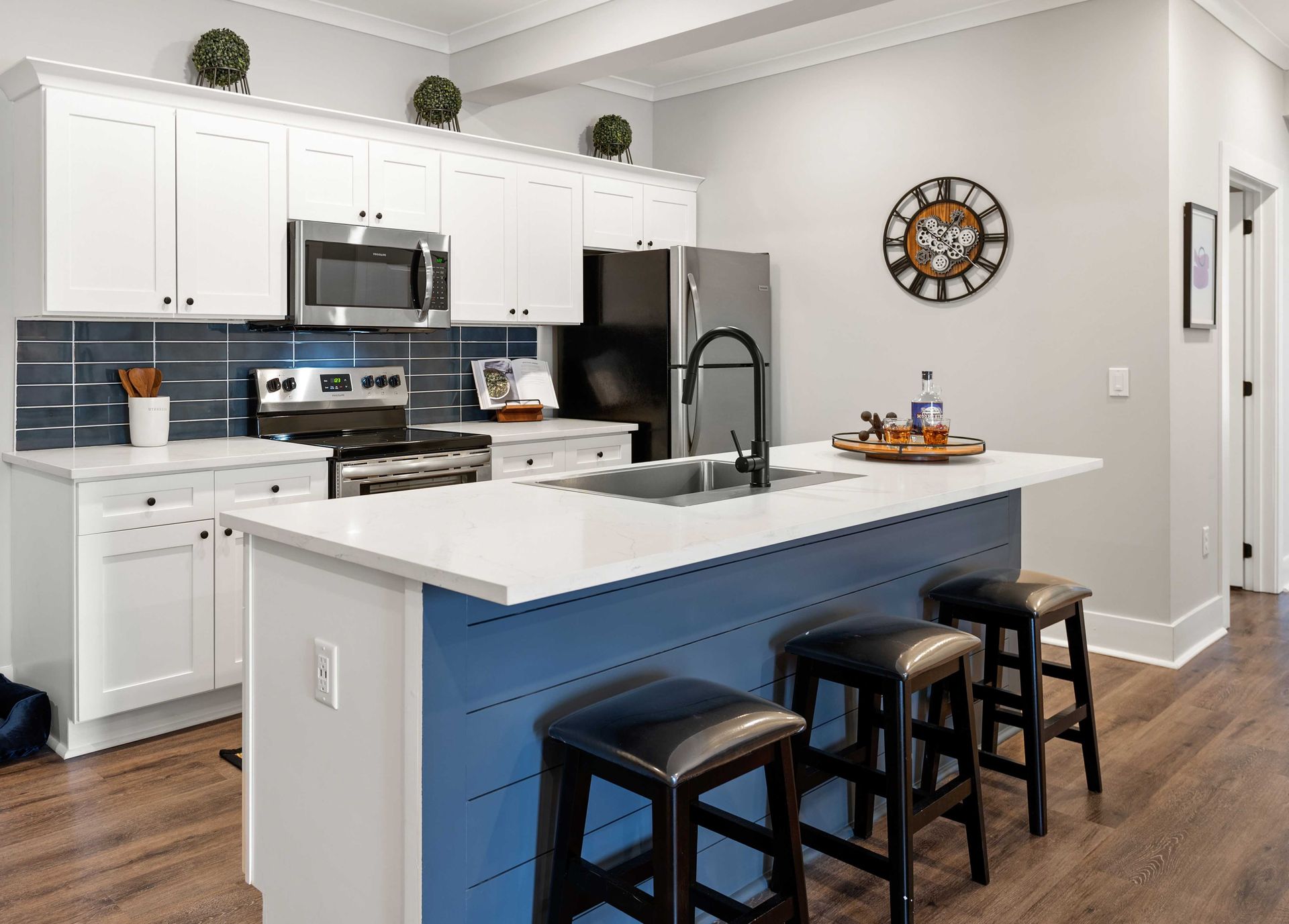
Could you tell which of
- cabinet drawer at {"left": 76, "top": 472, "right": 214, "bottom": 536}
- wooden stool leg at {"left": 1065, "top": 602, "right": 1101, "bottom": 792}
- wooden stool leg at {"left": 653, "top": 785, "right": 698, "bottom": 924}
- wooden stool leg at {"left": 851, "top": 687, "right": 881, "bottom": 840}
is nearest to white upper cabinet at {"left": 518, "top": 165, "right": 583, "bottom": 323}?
cabinet drawer at {"left": 76, "top": 472, "right": 214, "bottom": 536}

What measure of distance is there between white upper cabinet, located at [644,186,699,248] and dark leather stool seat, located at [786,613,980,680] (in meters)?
3.20

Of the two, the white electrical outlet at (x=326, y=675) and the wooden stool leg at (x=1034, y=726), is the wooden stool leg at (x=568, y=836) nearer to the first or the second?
the white electrical outlet at (x=326, y=675)

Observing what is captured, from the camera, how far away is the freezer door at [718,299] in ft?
15.0

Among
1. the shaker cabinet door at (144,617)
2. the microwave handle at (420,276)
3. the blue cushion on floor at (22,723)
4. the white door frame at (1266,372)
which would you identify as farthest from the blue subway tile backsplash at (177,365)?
the white door frame at (1266,372)

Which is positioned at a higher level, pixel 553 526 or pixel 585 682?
pixel 553 526

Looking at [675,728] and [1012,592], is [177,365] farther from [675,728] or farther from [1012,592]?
[1012,592]

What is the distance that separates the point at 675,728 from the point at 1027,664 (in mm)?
1327

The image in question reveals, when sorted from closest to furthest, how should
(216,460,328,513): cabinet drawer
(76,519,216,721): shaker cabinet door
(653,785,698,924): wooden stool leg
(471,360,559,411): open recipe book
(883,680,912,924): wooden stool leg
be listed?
(653,785,698,924): wooden stool leg → (883,680,912,924): wooden stool leg → (76,519,216,721): shaker cabinet door → (216,460,328,513): cabinet drawer → (471,360,559,411): open recipe book

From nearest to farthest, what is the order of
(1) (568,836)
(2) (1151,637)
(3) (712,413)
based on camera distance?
(1) (568,836) < (2) (1151,637) < (3) (712,413)

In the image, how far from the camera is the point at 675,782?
1531mm

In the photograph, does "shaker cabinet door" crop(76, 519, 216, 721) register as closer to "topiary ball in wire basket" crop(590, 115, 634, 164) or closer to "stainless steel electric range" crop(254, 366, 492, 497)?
"stainless steel electric range" crop(254, 366, 492, 497)

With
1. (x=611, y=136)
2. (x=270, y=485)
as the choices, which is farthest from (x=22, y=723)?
(x=611, y=136)

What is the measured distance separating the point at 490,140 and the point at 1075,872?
3473mm

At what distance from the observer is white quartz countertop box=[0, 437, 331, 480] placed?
10.00ft
